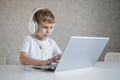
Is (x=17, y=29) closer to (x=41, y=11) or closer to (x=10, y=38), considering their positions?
(x=10, y=38)

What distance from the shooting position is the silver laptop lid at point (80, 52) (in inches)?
52.4

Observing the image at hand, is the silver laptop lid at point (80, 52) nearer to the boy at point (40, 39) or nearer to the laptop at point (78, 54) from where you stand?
the laptop at point (78, 54)

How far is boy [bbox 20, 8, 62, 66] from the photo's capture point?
1922 mm

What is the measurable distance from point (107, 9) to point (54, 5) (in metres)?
0.95

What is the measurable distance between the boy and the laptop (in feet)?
0.96

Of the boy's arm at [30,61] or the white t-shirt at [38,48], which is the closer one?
the boy's arm at [30,61]

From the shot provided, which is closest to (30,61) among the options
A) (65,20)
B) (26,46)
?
(26,46)

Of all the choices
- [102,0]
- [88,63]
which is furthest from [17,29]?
[88,63]

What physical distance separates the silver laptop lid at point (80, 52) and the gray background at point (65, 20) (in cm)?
252

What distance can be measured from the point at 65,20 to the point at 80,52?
2783 millimetres

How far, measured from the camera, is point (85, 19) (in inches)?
169

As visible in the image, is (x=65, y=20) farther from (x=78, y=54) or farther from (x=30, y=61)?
(x=78, y=54)

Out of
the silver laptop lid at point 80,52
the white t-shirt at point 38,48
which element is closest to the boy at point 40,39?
the white t-shirt at point 38,48

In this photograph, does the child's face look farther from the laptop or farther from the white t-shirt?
the laptop
